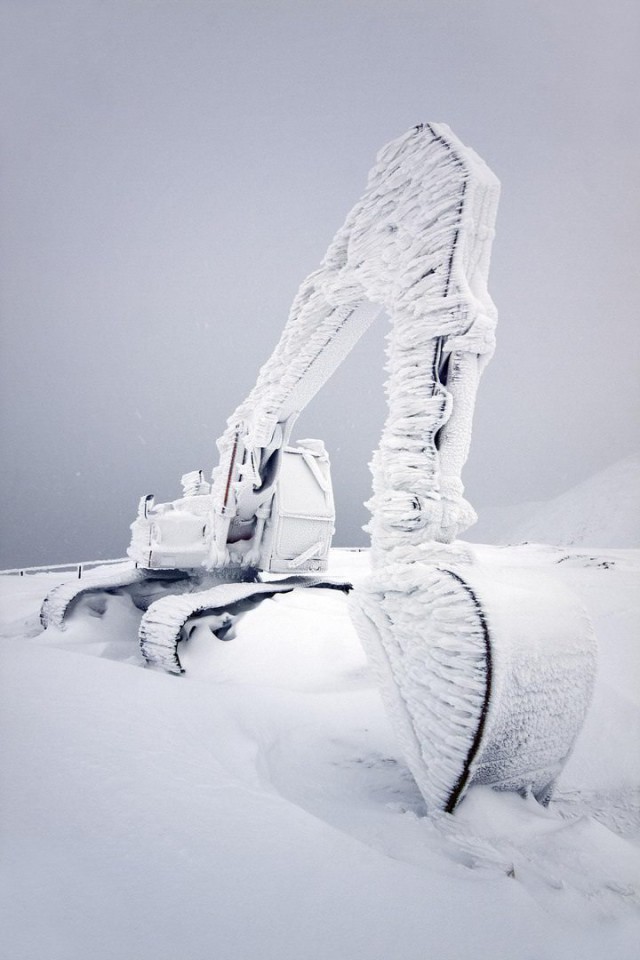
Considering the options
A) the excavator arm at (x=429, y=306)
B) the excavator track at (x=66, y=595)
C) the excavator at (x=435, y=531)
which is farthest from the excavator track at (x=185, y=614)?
the excavator arm at (x=429, y=306)

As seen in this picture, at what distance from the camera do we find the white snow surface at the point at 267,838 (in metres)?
0.69

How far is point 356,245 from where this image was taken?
83.4 inches

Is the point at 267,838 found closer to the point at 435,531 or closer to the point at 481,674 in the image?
the point at 481,674

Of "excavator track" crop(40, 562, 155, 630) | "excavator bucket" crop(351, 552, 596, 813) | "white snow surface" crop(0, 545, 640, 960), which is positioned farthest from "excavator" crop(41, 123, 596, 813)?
"excavator track" crop(40, 562, 155, 630)

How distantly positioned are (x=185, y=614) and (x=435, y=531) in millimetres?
1655

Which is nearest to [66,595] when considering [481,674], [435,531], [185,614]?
[185,614]

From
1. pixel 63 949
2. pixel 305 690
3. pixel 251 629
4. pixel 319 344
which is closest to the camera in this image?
pixel 63 949

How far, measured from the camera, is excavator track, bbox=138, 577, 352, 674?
103 inches

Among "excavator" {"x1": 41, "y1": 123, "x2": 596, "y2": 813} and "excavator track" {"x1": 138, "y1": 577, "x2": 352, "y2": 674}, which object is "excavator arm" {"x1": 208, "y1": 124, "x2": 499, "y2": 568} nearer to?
"excavator" {"x1": 41, "y1": 123, "x2": 596, "y2": 813}

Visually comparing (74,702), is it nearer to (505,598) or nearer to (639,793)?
(505,598)

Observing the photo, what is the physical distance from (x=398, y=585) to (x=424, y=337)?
0.81 meters

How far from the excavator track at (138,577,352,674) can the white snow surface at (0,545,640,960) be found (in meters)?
0.81

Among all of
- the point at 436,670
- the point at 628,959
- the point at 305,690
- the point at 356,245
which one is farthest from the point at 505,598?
the point at 356,245

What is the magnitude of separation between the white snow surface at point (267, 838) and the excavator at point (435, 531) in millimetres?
192
